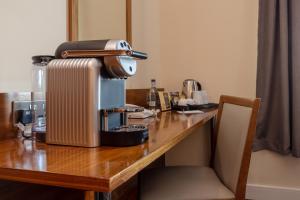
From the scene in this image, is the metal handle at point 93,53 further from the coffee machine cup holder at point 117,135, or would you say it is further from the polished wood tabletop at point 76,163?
the polished wood tabletop at point 76,163

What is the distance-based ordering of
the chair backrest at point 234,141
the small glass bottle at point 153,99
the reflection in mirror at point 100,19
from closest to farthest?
the chair backrest at point 234,141 < the reflection in mirror at point 100,19 < the small glass bottle at point 153,99

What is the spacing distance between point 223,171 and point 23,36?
1.05 metres

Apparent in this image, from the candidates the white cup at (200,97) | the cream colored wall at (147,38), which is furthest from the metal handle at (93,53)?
the white cup at (200,97)

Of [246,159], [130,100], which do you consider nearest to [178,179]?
[246,159]

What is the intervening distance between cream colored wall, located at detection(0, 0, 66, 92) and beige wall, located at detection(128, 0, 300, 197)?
0.86 metres

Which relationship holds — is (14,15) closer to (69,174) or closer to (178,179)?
(69,174)

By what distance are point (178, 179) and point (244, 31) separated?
134 cm

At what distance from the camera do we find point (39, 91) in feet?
3.65

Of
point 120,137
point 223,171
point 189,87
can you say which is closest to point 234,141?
point 223,171

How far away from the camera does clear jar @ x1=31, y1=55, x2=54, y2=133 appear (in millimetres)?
1054

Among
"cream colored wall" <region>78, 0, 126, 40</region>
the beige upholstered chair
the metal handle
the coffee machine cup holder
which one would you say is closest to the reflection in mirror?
"cream colored wall" <region>78, 0, 126, 40</region>

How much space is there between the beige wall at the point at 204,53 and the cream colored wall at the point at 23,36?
86cm

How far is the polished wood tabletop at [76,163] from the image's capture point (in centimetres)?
57

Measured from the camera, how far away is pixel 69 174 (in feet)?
1.89
